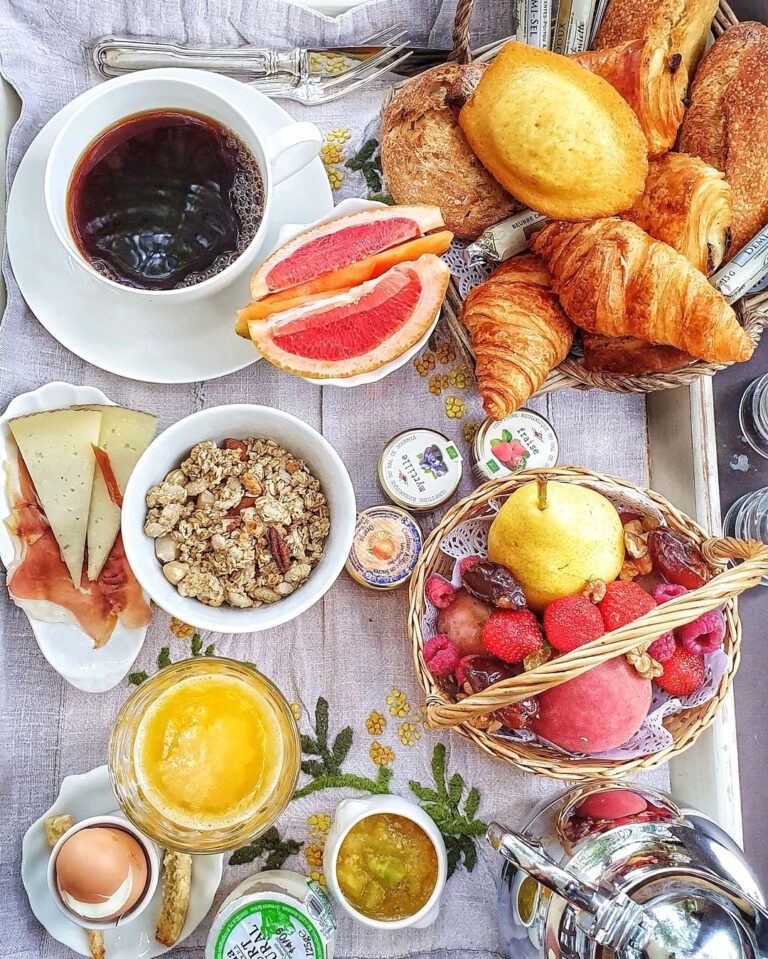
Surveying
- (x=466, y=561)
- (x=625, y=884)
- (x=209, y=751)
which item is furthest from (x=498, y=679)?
(x=209, y=751)

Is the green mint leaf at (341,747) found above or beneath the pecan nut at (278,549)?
beneath

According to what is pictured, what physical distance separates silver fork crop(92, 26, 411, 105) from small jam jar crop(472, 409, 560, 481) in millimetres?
566

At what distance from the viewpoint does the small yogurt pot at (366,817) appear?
107cm

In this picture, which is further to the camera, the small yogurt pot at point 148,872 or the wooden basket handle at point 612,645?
the small yogurt pot at point 148,872

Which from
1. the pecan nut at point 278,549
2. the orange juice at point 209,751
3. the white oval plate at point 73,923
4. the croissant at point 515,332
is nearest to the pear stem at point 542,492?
the croissant at point 515,332

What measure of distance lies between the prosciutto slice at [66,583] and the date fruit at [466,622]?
0.43 meters

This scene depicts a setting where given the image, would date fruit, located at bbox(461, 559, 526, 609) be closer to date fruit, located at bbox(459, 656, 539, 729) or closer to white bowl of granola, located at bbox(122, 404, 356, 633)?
date fruit, located at bbox(459, 656, 539, 729)

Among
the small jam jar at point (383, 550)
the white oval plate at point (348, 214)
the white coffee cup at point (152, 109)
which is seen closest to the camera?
the white coffee cup at point (152, 109)

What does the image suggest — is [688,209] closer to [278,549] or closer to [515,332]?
[515,332]

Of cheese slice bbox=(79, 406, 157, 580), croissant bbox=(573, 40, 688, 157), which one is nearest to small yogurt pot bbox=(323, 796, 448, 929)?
cheese slice bbox=(79, 406, 157, 580)

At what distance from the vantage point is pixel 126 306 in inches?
44.0

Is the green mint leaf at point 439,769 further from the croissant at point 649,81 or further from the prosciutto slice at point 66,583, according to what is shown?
the croissant at point 649,81

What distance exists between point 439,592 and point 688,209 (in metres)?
0.61

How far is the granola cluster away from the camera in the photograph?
1056 mm
